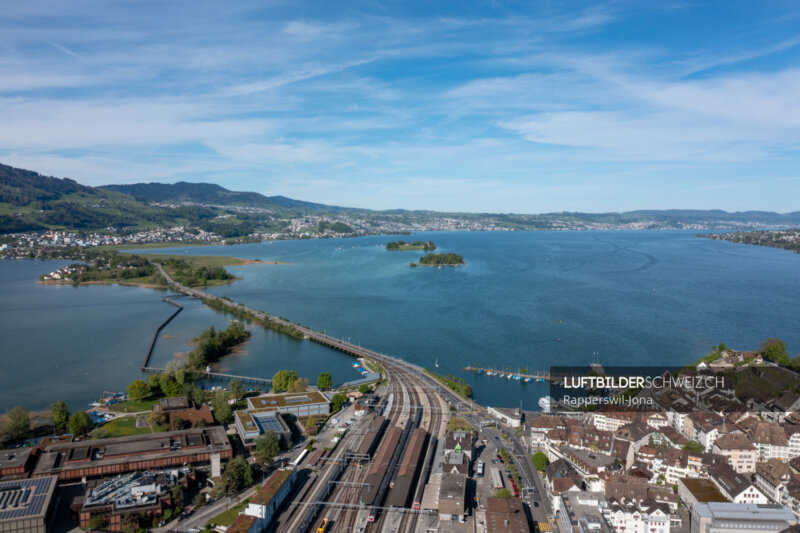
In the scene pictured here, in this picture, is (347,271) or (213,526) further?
(347,271)

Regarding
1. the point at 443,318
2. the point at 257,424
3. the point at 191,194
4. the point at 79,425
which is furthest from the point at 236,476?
the point at 191,194

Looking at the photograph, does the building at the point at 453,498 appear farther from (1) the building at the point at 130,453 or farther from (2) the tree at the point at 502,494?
(1) the building at the point at 130,453

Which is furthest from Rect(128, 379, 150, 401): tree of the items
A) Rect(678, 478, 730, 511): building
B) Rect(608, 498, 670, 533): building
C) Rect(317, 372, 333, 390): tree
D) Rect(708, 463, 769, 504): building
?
Rect(708, 463, 769, 504): building

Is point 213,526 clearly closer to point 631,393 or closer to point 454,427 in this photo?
point 454,427

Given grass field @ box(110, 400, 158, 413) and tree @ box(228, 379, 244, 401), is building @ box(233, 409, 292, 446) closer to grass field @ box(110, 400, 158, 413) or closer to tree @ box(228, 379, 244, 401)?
tree @ box(228, 379, 244, 401)

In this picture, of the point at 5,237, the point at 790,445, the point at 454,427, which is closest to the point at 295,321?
the point at 454,427

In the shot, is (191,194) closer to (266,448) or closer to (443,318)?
(443,318)

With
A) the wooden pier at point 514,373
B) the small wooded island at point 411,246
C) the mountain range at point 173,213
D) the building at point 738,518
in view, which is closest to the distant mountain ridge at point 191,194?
the mountain range at point 173,213
